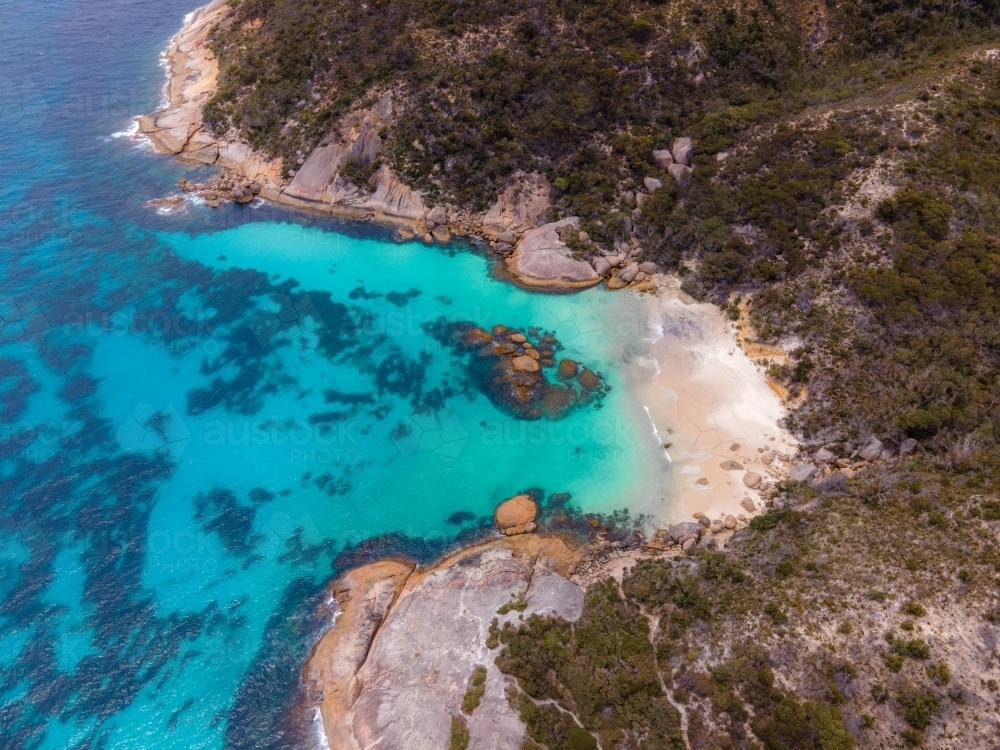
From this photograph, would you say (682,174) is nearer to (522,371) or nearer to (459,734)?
(522,371)

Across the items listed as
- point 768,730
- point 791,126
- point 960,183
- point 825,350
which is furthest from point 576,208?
point 768,730

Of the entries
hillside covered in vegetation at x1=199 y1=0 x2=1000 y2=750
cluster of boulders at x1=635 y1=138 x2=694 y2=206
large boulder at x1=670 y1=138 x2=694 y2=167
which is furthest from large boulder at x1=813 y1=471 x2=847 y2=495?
large boulder at x1=670 y1=138 x2=694 y2=167

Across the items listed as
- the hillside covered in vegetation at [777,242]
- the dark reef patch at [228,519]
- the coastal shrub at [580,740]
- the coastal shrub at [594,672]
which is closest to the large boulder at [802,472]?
the hillside covered in vegetation at [777,242]

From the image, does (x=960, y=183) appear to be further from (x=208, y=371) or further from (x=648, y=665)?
(x=208, y=371)

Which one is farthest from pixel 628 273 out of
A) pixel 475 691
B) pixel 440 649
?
pixel 475 691

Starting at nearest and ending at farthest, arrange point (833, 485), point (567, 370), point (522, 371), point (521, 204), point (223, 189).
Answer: point (833, 485) < point (567, 370) < point (522, 371) < point (521, 204) < point (223, 189)

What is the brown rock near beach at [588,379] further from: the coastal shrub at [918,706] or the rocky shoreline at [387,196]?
the coastal shrub at [918,706]

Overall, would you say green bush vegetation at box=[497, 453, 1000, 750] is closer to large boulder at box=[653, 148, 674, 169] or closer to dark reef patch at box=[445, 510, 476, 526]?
dark reef patch at box=[445, 510, 476, 526]
